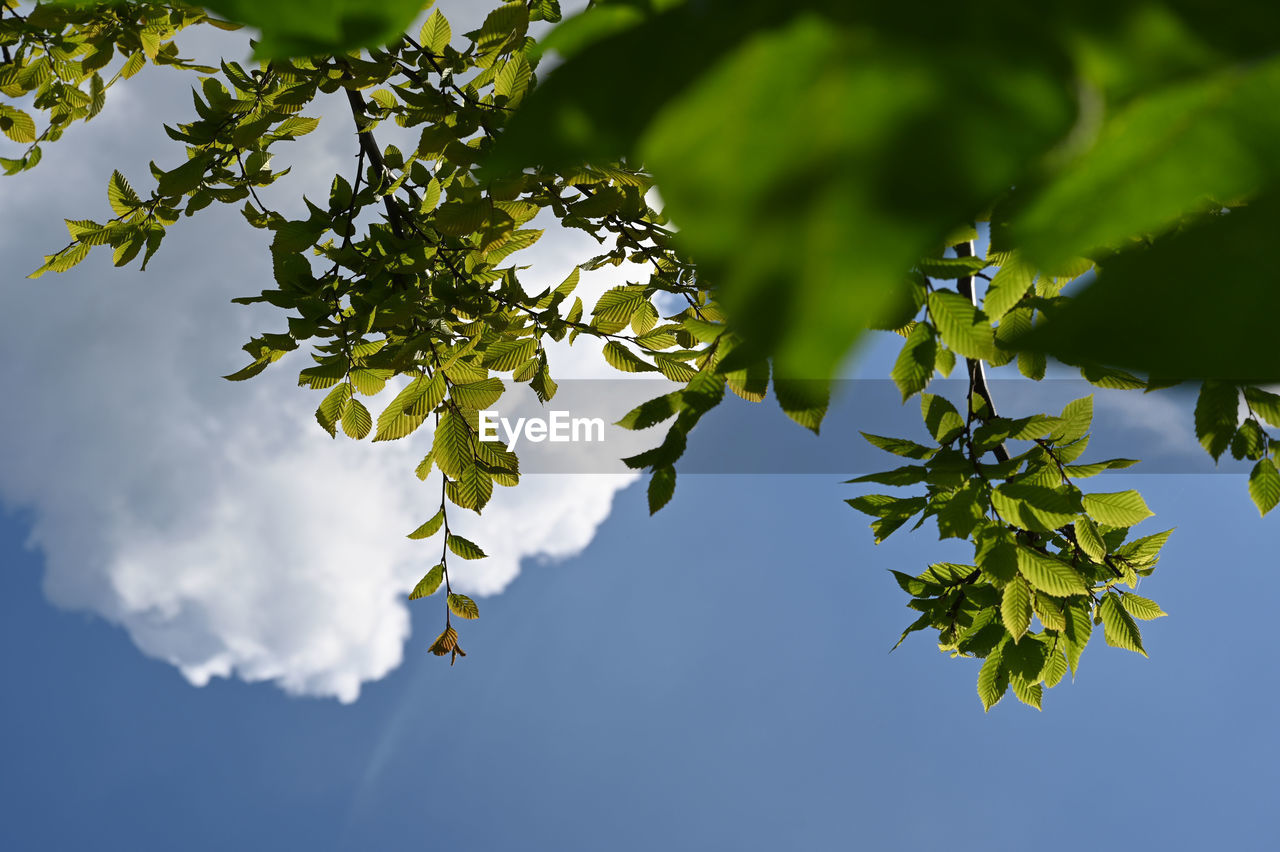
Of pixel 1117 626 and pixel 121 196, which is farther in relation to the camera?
pixel 121 196

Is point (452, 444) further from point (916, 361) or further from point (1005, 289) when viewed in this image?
point (1005, 289)

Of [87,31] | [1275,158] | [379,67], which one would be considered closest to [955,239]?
[1275,158]

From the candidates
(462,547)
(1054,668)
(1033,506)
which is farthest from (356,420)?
(1054,668)

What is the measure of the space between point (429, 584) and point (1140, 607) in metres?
1.73

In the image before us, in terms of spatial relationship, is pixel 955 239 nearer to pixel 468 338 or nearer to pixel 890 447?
pixel 890 447

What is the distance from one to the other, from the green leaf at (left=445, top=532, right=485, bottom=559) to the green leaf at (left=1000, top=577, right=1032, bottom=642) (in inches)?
46.9

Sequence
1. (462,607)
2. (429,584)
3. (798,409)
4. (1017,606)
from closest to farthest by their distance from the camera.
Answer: (798,409) → (1017,606) → (429,584) → (462,607)

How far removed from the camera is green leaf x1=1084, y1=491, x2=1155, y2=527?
54.4 inches

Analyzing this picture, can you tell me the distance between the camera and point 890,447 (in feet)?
4.58

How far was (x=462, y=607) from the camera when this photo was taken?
206cm

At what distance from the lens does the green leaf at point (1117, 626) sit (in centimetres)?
153

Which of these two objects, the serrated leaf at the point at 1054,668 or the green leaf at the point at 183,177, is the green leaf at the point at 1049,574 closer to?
the serrated leaf at the point at 1054,668

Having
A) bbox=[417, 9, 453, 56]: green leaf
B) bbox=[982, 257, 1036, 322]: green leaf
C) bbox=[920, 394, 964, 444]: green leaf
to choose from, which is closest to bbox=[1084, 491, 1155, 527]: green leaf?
bbox=[920, 394, 964, 444]: green leaf

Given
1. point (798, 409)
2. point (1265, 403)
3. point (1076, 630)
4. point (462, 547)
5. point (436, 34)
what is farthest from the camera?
point (462, 547)
